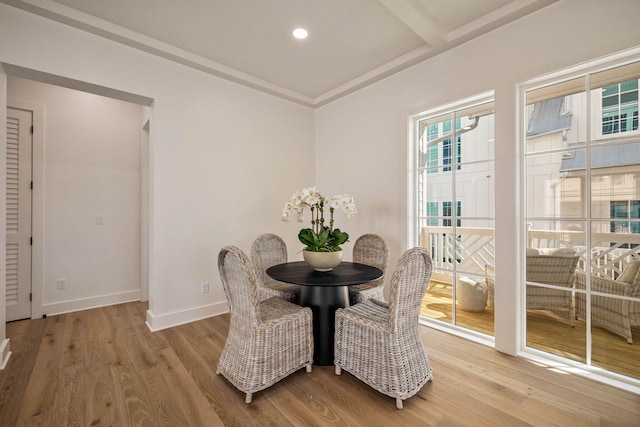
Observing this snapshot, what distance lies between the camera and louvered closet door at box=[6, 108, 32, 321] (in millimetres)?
3010

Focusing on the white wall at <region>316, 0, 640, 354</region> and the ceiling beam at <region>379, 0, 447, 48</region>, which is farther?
the ceiling beam at <region>379, 0, 447, 48</region>

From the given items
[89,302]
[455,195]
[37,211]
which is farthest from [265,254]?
[37,211]

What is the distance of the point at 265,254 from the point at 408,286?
5.34 ft

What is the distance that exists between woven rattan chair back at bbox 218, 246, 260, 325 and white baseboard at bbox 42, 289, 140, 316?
2628 mm

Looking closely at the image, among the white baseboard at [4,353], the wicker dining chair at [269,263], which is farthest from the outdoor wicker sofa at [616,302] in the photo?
the white baseboard at [4,353]

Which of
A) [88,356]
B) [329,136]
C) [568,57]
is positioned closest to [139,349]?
[88,356]

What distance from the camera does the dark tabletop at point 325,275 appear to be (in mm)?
2006

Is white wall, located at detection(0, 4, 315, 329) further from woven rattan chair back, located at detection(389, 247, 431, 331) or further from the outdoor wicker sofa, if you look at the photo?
the outdoor wicker sofa

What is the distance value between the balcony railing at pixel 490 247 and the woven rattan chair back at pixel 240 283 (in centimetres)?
205

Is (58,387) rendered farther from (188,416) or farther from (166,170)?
(166,170)

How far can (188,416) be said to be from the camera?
163 centimetres

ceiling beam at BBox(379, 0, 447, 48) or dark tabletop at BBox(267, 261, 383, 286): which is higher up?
ceiling beam at BBox(379, 0, 447, 48)

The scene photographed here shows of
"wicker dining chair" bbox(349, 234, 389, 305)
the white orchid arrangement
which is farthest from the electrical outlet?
"wicker dining chair" bbox(349, 234, 389, 305)

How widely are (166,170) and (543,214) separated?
351 cm
